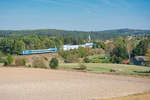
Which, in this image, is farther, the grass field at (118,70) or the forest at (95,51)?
the forest at (95,51)

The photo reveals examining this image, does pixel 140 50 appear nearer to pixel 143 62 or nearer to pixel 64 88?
pixel 143 62

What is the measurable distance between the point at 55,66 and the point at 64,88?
12.4 meters

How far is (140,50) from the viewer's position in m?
48.0

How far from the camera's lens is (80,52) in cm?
5431

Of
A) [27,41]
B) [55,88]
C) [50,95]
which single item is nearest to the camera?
[50,95]

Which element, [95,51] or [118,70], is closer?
[118,70]

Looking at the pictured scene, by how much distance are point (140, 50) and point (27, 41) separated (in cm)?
4057

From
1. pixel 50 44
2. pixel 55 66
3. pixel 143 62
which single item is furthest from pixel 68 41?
pixel 55 66

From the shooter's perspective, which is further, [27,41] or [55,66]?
[27,41]

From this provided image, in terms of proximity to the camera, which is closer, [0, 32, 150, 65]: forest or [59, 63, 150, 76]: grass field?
[59, 63, 150, 76]: grass field

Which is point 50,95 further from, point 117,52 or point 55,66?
point 117,52

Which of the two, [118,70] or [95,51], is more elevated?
[118,70]

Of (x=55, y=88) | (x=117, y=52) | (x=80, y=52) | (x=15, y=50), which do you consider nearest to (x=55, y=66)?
(x=55, y=88)

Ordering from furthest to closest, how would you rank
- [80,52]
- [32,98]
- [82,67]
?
[80,52]
[82,67]
[32,98]
